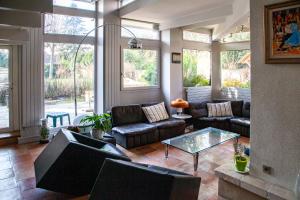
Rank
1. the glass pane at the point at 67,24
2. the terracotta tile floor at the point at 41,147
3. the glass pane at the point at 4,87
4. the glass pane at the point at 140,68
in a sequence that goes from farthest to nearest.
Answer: the glass pane at the point at 140,68 < the glass pane at the point at 67,24 < the glass pane at the point at 4,87 < the terracotta tile floor at the point at 41,147

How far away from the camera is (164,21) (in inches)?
Answer: 233

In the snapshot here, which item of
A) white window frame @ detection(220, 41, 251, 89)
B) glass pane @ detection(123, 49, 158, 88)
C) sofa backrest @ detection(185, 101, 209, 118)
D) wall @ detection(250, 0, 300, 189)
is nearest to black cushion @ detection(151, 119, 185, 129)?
sofa backrest @ detection(185, 101, 209, 118)

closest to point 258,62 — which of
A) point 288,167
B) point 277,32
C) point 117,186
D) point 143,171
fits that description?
point 277,32

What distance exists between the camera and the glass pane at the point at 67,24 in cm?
505

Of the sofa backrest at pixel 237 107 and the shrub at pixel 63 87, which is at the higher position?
the shrub at pixel 63 87

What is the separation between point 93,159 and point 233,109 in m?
4.72

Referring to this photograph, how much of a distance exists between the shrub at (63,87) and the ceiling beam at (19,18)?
1.49 metres

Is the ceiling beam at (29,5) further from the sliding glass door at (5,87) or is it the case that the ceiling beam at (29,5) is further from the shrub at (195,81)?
the shrub at (195,81)

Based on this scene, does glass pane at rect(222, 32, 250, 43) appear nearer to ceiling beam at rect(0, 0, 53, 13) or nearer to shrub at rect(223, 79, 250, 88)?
shrub at rect(223, 79, 250, 88)

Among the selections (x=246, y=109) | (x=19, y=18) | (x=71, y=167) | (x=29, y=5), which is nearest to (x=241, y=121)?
(x=246, y=109)

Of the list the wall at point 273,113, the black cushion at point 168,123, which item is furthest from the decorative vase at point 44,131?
the wall at point 273,113

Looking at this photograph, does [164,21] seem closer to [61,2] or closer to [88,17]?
[88,17]

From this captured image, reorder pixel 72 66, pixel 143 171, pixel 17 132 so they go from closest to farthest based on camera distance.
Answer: pixel 143 171 < pixel 17 132 < pixel 72 66

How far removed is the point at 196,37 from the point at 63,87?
404cm
